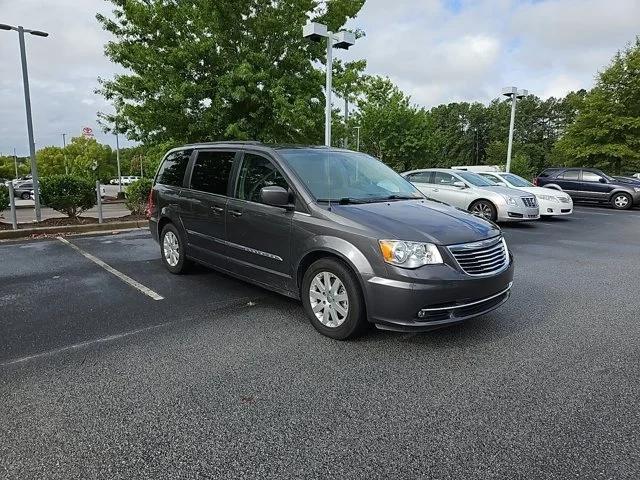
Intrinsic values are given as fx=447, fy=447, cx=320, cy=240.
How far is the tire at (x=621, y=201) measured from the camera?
17.3m

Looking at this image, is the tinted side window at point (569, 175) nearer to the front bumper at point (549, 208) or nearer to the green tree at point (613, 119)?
the front bumper at point (549, 208)

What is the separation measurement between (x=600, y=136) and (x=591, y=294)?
2485 cm

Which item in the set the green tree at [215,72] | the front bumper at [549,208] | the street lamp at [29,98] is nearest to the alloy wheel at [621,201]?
the front bumper at [549,208]

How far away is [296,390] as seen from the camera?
3014 mm

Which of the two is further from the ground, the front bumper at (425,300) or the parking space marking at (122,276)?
the front bumper at (425,300)

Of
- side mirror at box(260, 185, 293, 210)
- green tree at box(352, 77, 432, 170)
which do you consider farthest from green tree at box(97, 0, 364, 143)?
green tree at box(352, 77, 432, 170)

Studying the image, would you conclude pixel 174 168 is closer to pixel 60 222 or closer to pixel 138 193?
pixel 60 222

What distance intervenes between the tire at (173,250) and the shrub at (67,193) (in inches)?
206

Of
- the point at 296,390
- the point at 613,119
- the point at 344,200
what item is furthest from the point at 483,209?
the point at 613,119

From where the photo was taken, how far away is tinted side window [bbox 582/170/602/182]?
18172mm

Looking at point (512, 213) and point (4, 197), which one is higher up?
point (4, 197)

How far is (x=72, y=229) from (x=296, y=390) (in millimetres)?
8333

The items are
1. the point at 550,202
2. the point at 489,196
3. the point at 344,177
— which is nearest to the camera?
the point at 344,177

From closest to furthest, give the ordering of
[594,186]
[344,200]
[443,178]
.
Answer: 1. [344,200]
2. [443,178]
3. [594,186]
